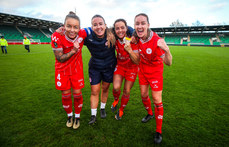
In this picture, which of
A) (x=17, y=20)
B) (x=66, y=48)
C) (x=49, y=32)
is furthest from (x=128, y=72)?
(x=49, y=32)

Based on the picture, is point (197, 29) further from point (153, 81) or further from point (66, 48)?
point (66, 48)

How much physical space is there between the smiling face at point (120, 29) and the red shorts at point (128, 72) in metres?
0.71

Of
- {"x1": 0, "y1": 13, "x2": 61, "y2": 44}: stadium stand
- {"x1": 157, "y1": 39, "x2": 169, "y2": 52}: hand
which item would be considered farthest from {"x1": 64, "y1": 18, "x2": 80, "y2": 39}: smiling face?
{"x1": 0, "y1": 13, "x2": 61, "y2": 44}: stadium stand

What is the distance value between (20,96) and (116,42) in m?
3.41

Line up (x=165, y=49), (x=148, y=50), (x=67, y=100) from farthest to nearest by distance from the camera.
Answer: (x=67, y=100) < (x=148, y=50) < (x=165, y=49)

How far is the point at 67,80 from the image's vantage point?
2.45m

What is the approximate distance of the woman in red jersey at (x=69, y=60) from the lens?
2.20 meters

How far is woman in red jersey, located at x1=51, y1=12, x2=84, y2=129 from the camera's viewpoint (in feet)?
7.23

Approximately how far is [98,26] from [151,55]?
1165 millimetres

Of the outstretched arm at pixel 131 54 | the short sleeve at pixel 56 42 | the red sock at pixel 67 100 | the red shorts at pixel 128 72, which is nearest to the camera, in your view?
the short sleeve at pixel 56 42

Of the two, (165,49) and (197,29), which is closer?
(165,49)

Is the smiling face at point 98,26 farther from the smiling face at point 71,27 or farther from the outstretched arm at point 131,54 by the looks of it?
the outstretched arm at point 131,54

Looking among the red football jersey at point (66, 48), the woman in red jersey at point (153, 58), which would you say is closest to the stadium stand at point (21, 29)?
the red football jersey at point (66, 48)

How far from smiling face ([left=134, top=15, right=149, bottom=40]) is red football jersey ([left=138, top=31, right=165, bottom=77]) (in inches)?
5.4
